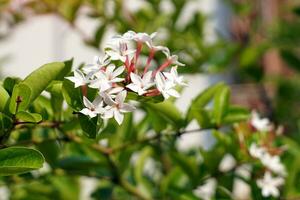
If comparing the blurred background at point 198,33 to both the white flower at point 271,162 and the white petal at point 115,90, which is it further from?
the white petal at point 115,90

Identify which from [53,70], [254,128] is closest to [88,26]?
[254,128]

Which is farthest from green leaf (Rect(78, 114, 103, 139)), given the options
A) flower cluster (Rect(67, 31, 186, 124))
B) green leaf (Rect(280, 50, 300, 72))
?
green leaf (Rect(280, 50, 300, 72))

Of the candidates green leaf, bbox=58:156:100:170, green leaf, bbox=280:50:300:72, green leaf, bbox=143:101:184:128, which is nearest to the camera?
green leaf, bbox=143:101:184:128

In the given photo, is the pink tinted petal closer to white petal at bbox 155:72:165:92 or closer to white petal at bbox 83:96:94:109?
white petal at bbox 83:96:94:109

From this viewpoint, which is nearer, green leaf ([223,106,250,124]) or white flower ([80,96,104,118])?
white flower ([80,96,104,118])

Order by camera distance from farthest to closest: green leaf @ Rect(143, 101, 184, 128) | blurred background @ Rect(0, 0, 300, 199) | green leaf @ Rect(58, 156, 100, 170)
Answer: blurred background @ Rect(0, 0, 300, 199) < green leaf @ Rect(58, 156, 100, 170) < green leaf @ Rect(143, 101, 184, 128)

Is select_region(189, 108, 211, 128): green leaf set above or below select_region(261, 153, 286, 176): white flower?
above
